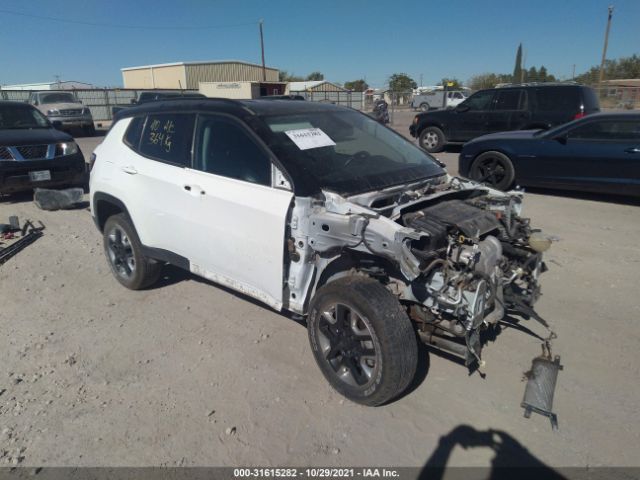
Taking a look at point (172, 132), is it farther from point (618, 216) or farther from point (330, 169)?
point (618, 216)

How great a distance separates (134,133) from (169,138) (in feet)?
2.14

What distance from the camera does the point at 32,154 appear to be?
816 centimetres

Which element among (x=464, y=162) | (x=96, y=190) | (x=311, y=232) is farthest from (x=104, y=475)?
(x=464, y=162)

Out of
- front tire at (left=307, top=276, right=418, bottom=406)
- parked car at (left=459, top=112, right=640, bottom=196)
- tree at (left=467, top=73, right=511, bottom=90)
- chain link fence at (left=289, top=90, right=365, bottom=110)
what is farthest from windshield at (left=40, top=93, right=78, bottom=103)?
tree at (left=467, top=73, right=511, bottom=90)

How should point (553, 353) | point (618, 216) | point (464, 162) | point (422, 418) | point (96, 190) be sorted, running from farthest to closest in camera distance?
point (464, 162) → point (618, 216) → point (96, 190) → point (553, 353) → point (422, 418)

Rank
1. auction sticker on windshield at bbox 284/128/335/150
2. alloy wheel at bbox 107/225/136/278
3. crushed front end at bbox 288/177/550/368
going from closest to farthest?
crushed front end at bbox 288/177/550/368
auction sticker on windshield at bbox 284/128/335/150
alloy wheel at bbox 107/225/136/278

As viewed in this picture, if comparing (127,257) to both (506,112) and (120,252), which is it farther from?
(506,112)

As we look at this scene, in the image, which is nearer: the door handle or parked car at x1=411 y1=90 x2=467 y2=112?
the door handle

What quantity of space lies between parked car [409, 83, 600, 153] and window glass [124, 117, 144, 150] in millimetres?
9941

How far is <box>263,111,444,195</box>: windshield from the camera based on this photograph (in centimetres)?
323

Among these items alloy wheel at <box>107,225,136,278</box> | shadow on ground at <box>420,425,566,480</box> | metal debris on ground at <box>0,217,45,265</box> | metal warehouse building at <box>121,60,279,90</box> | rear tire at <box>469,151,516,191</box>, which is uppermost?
metal warehouse building at <box>121,60,279,90</box>

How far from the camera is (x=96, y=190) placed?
15.5 feet

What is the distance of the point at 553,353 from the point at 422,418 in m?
1.31

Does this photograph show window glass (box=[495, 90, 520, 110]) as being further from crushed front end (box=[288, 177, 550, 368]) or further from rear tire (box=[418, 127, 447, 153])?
crushed front end (box=[288, 177, 550, 368])
